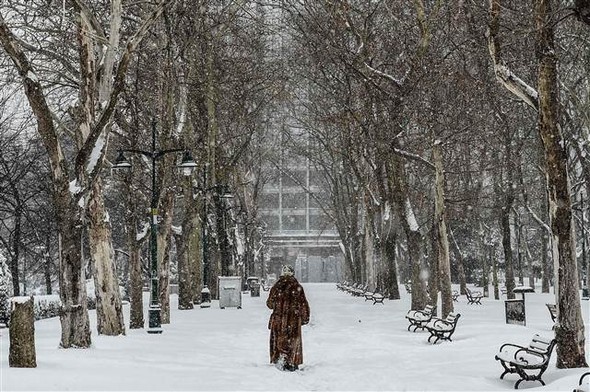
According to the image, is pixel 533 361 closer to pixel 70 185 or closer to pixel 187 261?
pixel 70 185

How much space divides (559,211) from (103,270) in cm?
957

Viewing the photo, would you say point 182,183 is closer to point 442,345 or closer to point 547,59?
point 442,345

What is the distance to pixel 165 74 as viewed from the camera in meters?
19.4

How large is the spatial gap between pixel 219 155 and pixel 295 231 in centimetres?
6845

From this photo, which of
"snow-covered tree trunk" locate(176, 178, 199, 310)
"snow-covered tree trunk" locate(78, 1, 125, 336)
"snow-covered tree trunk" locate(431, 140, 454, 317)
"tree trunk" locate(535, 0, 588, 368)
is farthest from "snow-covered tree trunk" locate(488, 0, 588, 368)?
"snow-covered tree trunk" locate(176, 178, 199, 310)

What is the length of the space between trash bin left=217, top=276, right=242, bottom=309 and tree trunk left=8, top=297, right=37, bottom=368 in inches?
790

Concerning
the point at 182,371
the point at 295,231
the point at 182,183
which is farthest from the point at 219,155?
the point at 295,231

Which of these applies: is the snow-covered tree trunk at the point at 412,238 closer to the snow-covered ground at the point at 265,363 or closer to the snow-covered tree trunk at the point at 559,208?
the snow-covered ground at the point at 265,363

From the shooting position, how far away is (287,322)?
1305 cm

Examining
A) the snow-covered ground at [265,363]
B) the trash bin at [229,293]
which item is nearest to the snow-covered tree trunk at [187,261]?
the trash bin at [229,293]

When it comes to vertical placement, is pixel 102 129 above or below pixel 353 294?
above

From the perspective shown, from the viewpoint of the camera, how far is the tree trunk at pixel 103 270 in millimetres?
15469

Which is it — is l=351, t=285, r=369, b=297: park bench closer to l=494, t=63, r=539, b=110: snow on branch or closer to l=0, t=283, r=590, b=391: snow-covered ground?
l=0, t=283, r=590, b=391: snow-covered ground

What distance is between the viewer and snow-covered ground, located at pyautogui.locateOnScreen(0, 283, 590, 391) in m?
9.98
